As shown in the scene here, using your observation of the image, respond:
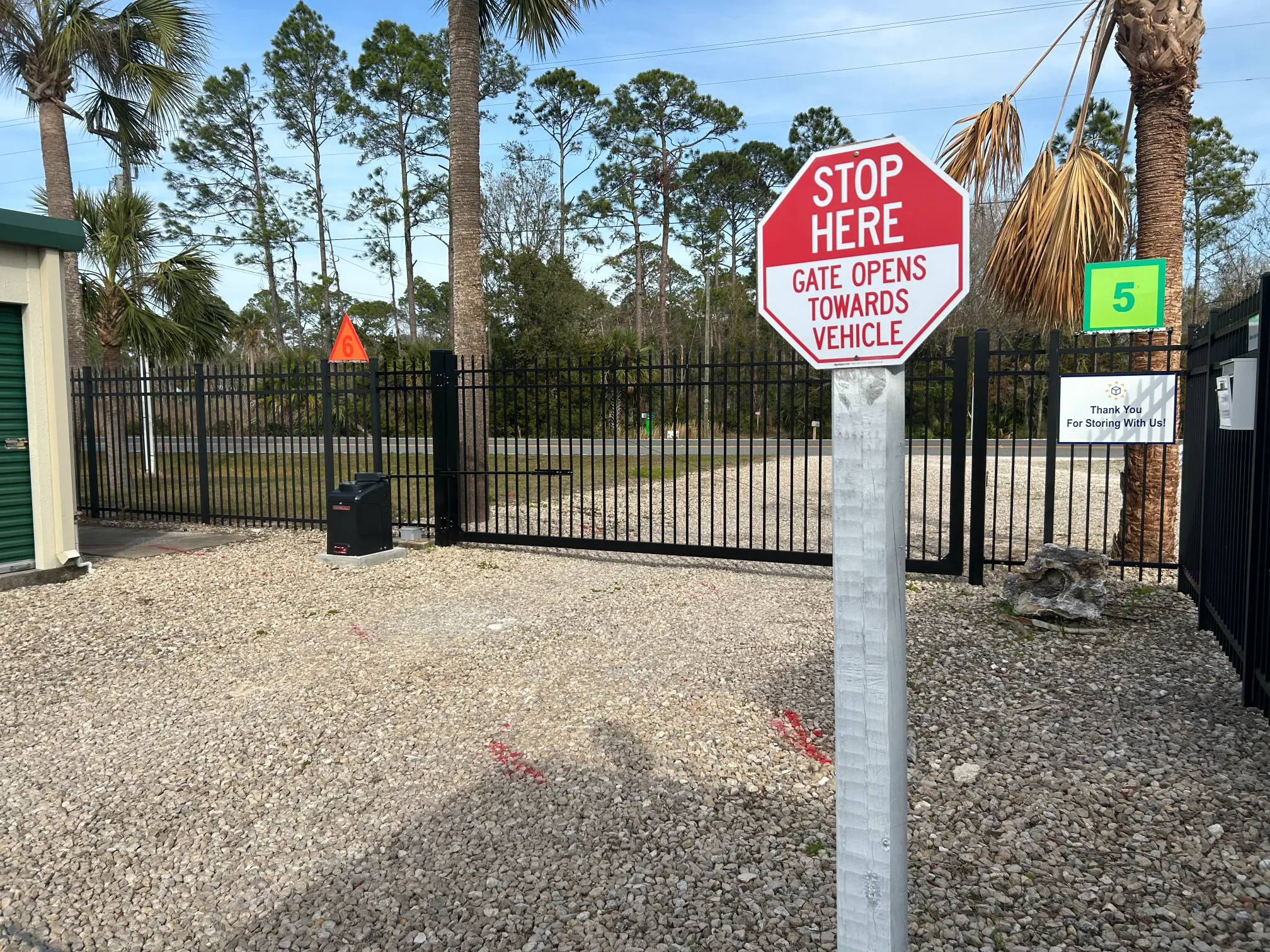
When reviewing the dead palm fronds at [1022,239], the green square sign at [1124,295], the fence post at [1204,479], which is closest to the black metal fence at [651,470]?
the green square sign at [1124,295]

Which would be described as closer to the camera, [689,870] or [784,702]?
[689,870]

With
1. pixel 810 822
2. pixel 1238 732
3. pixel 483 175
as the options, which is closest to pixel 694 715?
pixel 810 822

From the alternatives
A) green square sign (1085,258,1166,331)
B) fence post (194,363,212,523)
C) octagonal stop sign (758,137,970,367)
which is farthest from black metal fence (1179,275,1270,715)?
fence post (194,363,212,523)

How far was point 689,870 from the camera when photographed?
301 cm

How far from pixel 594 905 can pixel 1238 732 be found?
3.24m

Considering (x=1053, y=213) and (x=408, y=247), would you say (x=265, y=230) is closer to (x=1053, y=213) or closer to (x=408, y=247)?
(x=408, y=247)

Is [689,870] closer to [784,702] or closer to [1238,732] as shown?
[784,702]

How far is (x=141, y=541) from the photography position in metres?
10.2

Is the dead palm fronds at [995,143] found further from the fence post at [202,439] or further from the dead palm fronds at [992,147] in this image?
the fence post at [202,439]

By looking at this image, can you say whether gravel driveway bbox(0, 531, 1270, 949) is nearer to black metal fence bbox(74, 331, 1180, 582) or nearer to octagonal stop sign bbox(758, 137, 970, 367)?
black metal fence bbox(74, 331, 1180, 582)

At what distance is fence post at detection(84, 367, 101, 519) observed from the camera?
37.5ft

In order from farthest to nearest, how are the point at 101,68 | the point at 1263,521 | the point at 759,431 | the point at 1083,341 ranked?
1. the point at 759,431
2. the point at 1083,341
3. the point at 101,68
4. the point at 1263,521

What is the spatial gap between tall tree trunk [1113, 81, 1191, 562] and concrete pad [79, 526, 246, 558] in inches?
374

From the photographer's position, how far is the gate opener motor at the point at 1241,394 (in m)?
4.10
